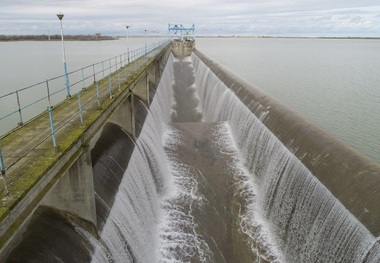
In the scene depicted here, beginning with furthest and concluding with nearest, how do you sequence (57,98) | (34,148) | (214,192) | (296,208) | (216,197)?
(57,98)
(214,192)
(216,197)
(296,208)
(34,148)

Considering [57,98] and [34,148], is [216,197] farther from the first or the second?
[57,98]

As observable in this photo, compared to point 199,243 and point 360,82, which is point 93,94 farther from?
point 360,82

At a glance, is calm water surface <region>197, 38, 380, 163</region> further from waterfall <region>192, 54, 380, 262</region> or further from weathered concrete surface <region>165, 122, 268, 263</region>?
weathered concrete surface <region>165, 122, 268, 263</region>

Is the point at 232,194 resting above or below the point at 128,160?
below

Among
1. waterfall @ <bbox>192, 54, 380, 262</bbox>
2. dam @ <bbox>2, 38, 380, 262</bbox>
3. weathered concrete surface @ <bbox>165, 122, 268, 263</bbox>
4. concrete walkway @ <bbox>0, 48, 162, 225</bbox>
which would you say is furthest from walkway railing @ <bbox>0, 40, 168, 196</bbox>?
waterfall @ <bbox>192, 54, 380, 262</bbox>

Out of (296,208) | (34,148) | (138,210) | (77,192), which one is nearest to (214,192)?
(138,210)

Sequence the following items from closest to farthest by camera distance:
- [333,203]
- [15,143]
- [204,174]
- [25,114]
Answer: [15,143] → [333,203] → [204,174] → [25,114]

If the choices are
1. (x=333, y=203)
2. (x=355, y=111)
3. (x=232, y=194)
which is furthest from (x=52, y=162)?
(x=355, y=111)
